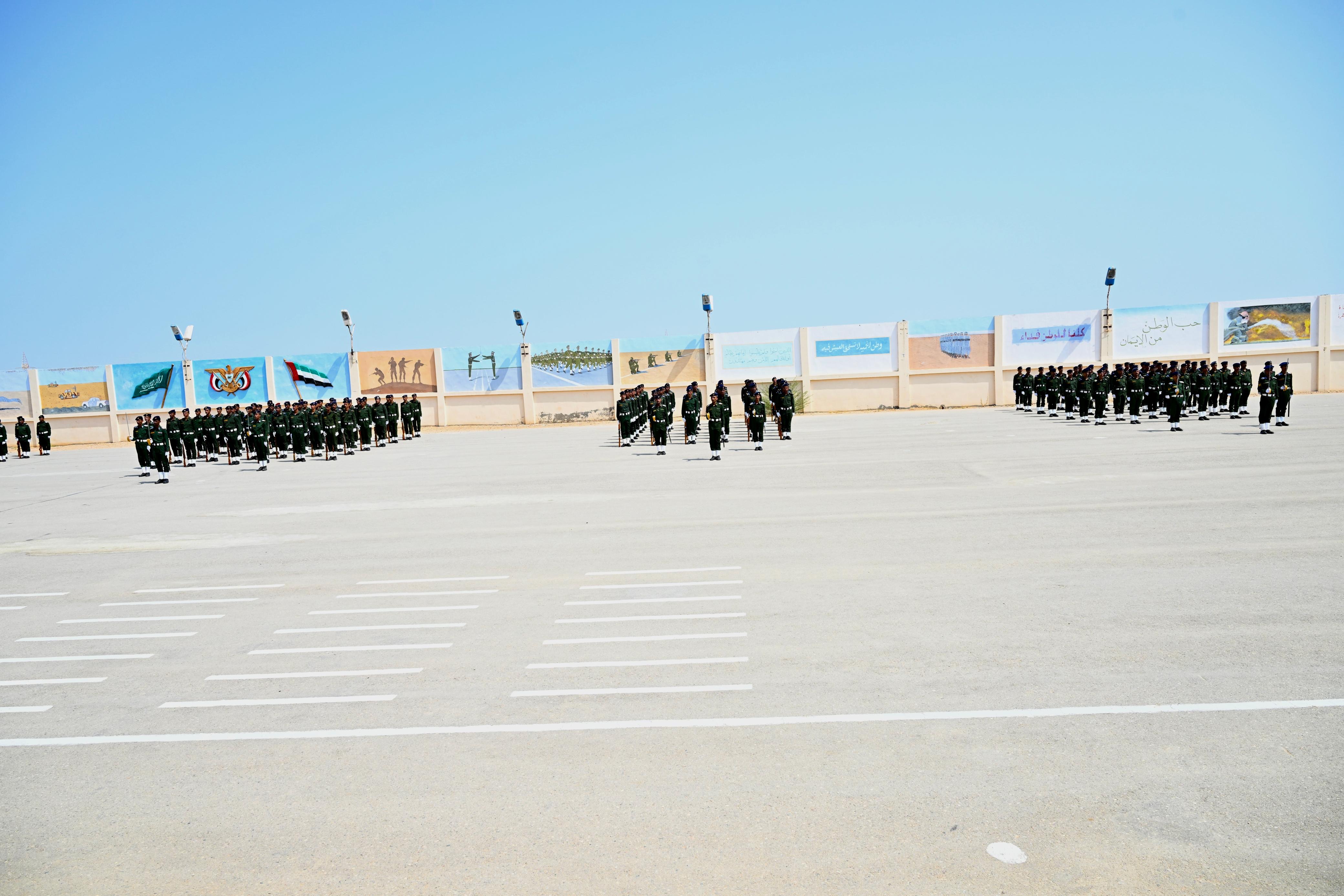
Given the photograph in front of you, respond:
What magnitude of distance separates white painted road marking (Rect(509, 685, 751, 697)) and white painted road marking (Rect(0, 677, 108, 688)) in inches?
140

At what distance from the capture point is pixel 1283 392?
22.9 meters

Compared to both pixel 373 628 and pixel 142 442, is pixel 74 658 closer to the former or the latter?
pixel 373 628

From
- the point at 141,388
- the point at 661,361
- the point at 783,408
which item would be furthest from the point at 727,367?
the point at 141,388

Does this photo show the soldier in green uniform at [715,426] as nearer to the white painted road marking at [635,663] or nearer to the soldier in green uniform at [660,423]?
the soldier in green uniform at [660,423]

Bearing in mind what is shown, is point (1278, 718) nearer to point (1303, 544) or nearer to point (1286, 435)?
point (1303, 544)

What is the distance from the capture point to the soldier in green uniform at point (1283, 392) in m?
22.7

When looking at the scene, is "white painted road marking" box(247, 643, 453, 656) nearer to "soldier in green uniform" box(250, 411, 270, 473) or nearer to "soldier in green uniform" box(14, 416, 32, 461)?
"soldier in green uniform" box(250, 411, 270, 473)

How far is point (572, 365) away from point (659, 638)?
36.6m

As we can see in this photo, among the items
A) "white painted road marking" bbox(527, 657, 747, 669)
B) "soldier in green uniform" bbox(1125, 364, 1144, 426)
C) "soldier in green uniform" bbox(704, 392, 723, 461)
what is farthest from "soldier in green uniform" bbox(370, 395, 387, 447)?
"white painted road marking" bbox(527, 657, 747, 669)

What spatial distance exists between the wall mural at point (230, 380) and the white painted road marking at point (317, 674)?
4018cm

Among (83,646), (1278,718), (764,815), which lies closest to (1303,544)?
(1278,718)

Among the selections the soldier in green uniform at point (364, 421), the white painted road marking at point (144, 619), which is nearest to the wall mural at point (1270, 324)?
the soldier in green uniform at point (364, 421)

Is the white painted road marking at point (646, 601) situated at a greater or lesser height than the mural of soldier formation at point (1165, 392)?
lesser

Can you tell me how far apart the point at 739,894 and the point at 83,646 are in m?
6.89
